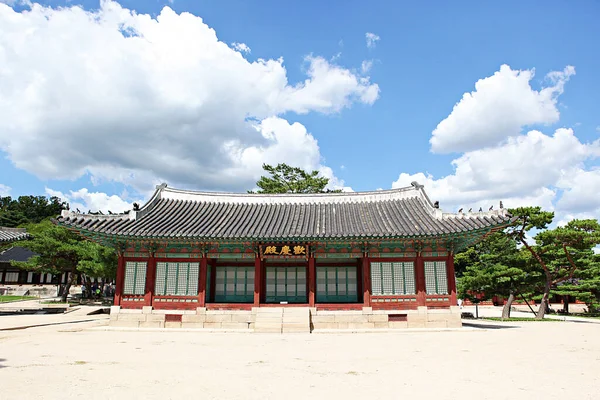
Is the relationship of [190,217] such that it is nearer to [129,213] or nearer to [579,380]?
[129,213]

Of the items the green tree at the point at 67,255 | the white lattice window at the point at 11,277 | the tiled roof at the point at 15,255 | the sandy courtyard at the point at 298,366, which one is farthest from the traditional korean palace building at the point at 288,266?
the white lattice window at the point at 11,277

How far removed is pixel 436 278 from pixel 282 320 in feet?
28.2

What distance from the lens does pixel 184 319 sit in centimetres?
2122

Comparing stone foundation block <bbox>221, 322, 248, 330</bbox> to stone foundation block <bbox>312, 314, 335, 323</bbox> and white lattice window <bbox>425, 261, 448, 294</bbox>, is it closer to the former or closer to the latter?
stone foundation block <bbox>312, 314, 335, 323</bbox>

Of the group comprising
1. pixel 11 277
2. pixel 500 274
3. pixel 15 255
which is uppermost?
pixel 15 255

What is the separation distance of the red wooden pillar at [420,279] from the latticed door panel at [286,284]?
6646 millimetres

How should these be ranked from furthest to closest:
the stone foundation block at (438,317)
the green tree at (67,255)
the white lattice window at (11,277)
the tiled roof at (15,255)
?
the white lattice window at (11,277) → the tiled roof at (15,255) → the green tree at (67,255) → the stone foundation block at (438,317)

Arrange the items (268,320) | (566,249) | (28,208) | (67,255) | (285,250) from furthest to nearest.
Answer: (28,208), (67,255), (566,249), (285,250), (268,320)

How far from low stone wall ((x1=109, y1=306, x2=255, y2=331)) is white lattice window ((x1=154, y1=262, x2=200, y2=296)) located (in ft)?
3.35

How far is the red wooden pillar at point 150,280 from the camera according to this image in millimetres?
21578

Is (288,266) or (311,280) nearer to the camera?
(311,280)

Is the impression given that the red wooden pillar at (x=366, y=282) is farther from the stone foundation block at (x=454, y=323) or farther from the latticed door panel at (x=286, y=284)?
the stone foundation block at (x=454, y=323)

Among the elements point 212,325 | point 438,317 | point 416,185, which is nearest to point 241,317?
point 212,325

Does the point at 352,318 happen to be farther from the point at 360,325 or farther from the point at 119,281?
the point at 119,281
